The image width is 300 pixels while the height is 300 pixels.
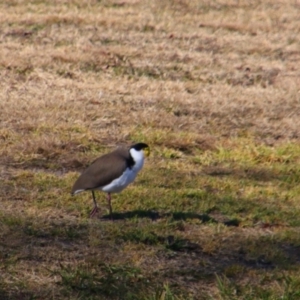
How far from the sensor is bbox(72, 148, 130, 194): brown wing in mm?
7586

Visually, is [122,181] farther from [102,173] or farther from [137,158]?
[137,158]

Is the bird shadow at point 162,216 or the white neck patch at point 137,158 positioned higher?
the white neck patch at point 137,158

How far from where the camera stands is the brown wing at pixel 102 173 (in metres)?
7.59

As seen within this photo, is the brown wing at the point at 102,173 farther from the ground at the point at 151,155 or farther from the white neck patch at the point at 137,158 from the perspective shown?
the ground at the point at 151,155

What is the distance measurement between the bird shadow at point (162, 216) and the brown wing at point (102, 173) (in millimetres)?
373

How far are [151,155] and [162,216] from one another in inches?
88.3

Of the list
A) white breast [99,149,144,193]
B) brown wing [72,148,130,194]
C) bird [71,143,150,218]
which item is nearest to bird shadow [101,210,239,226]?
bird [71,143,150,218]

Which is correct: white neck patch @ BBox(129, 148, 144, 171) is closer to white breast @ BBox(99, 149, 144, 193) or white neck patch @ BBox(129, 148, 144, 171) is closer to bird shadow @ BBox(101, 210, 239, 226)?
white breast @ BBox(99, 149, 144, 193)

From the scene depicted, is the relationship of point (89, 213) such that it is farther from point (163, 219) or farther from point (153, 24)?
point (153, 24)

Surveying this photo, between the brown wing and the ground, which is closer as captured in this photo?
the ground

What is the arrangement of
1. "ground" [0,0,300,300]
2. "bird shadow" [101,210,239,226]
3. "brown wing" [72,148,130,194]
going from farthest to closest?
"bird shadow" [101,210,239,226]
"brown wing" [72,148,130,194]
"ground" [0,0,300,300]

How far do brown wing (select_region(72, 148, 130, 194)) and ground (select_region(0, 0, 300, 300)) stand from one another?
0.31 m

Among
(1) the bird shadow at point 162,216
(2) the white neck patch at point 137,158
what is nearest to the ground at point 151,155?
(1) the bird shadow at point 162,216

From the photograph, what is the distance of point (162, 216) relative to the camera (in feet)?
25.9
